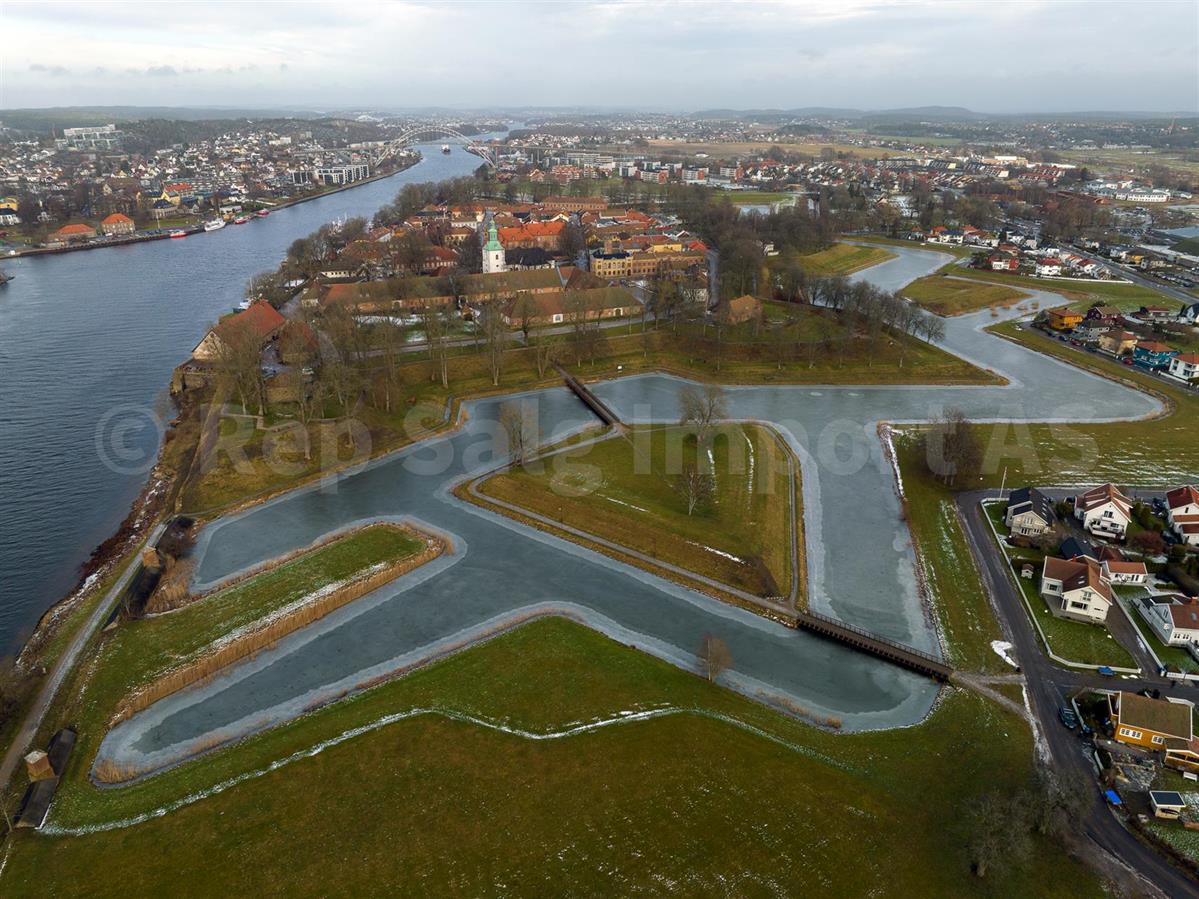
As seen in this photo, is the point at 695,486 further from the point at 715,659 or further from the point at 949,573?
the point at 715,659

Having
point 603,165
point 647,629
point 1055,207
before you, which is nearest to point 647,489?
point 647,629

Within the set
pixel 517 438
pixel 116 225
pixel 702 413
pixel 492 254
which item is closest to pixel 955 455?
pixel 702 413

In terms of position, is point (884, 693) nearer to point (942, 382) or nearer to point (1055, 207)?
point (942, 382)

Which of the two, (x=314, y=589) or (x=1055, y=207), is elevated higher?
(x=1055, y=207)

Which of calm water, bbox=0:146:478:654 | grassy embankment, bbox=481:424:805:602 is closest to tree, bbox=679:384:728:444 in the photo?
grassy embankment, bbox=481:424:805:602

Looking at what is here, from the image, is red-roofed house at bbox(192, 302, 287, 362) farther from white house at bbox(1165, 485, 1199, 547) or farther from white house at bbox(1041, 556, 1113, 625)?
white house at bbox(1165, 485, 1199, 547)

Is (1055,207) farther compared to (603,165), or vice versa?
(603,165)
